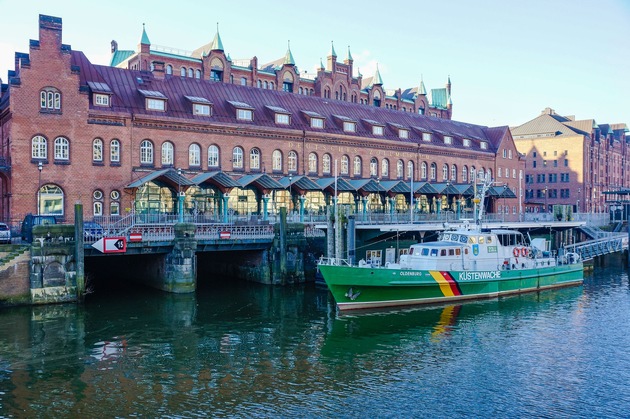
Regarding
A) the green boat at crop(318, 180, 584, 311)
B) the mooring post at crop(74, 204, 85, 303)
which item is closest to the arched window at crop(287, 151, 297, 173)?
the green boat at crop(318, 180, 584, 311)

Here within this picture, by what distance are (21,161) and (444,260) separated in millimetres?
30833

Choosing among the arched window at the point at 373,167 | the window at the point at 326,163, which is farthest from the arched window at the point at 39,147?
the arched window at the point at 373,167

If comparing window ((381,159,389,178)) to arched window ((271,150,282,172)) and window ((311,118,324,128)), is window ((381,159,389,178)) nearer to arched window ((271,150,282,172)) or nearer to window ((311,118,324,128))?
window ((311,118,324,128))

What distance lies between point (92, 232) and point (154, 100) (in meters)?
17.3

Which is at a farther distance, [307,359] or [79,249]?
[79,249]

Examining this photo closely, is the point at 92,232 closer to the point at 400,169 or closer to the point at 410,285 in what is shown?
the point at 410,285

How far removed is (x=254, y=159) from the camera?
5675cm

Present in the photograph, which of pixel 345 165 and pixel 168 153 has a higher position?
pixel 168 153

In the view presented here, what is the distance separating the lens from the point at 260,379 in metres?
21.7

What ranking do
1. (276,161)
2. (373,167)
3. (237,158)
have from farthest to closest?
1. (373,167)
2. (276,161)
3. (237,158)

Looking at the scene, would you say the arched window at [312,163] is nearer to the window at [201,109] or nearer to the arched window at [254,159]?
the arched window at [254,159]

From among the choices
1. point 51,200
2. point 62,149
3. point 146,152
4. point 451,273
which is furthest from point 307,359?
point 146,152

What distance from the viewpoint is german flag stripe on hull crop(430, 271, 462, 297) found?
36375 millimetres

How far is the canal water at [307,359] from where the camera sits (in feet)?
63.3
